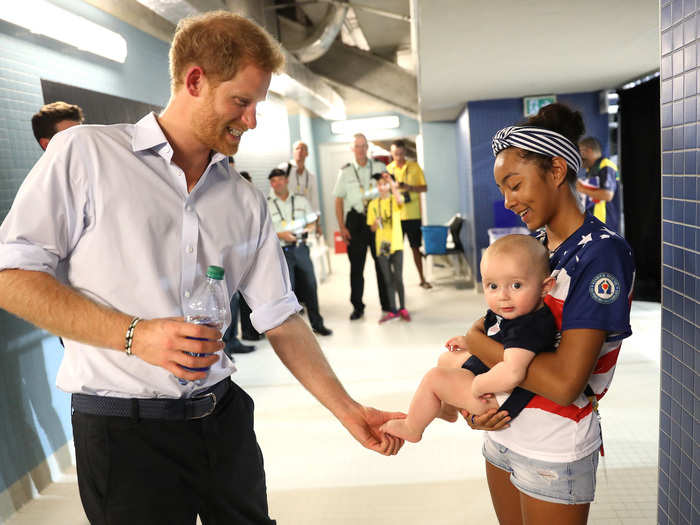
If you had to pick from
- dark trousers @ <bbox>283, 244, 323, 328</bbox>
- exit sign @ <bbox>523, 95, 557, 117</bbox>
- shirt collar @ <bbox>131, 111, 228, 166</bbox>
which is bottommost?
dark trousers @ <bbox>283, 244, 323, 328</bbox>

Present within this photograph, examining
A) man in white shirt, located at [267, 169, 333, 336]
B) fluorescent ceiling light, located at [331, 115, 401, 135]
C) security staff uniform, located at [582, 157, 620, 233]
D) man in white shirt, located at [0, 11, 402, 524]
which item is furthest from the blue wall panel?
fluorescent ceiling light, located at [331, 115, 401, 135]

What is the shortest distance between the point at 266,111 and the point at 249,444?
7.55 m

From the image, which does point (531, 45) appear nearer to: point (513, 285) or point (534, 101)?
point (534, 101)

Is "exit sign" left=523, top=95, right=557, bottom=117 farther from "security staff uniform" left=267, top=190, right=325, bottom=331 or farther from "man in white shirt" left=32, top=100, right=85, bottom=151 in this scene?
"man in white shirt" left=32, top=100, right=85, bottom=151

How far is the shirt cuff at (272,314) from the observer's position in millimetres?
1646

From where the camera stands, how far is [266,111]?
27.8 ft

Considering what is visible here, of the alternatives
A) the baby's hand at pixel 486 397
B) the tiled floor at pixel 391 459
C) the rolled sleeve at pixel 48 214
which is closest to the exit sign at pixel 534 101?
the tiled floor at pixel 391 459

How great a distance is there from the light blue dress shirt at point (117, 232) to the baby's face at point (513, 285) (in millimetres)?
715

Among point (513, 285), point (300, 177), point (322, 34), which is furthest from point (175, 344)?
point (322, 34)

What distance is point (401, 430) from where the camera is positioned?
5.70ft

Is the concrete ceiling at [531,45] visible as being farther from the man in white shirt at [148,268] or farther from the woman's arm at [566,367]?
the woman's arm at [566,367]

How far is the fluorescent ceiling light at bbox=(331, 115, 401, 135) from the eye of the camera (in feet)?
40.7

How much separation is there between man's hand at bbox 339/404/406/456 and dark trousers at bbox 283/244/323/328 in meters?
4.32

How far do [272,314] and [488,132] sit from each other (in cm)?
702
